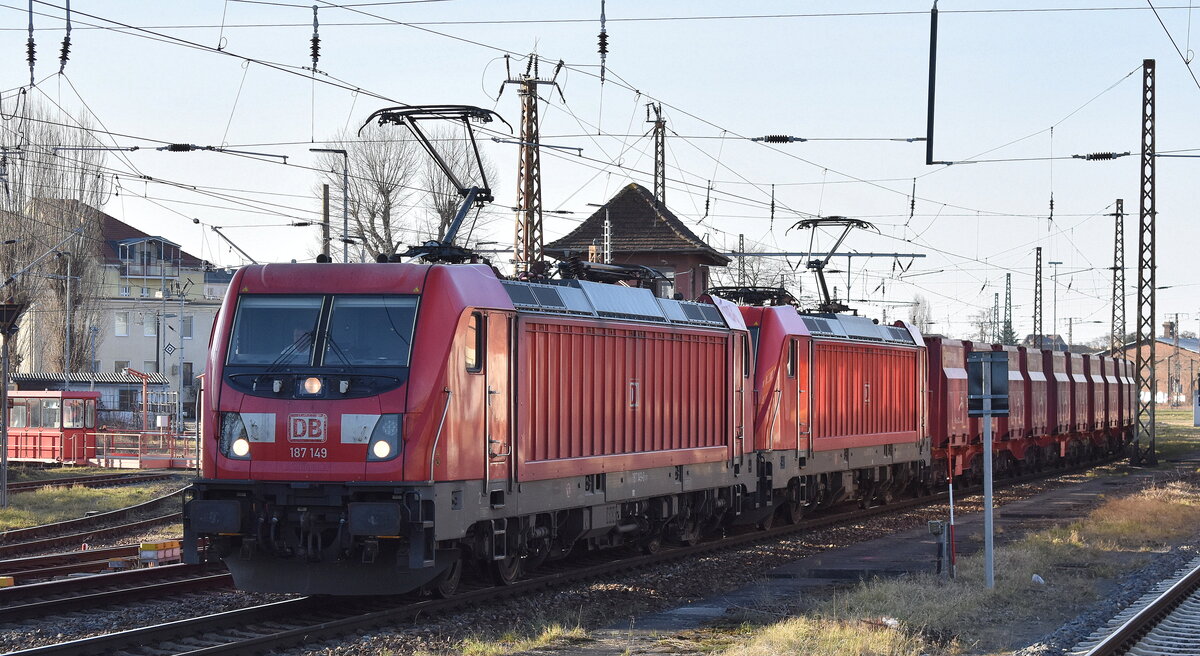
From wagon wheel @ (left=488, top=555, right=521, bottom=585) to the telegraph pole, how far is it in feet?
40.1

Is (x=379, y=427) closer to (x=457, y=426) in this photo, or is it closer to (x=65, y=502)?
(x=457, y=426)

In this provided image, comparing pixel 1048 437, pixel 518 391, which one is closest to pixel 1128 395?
pixel 1048 437

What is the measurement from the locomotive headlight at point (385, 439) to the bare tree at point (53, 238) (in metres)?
43.5

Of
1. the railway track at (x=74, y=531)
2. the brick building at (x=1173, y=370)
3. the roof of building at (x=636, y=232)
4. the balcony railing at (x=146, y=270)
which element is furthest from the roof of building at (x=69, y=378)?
the brick building at (x=1173, y=370)

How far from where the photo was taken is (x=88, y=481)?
3509 centimetres

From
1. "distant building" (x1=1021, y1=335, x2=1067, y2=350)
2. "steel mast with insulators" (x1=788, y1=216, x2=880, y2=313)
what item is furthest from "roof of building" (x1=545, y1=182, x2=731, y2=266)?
"steel mast with insulators" (x1=788, y1=216, x2=880, y2=313)

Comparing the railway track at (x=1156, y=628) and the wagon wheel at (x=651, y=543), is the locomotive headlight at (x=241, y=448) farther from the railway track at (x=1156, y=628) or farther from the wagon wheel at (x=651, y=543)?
the railway track at (x=1156, y=628)

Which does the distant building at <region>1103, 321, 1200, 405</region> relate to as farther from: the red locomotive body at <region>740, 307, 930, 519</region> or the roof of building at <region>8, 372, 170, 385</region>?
the red locomotive body at <region>740, 307, 930, 519</region>

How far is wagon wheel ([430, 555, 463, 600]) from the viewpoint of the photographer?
46.1ft

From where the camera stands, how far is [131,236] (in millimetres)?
88875

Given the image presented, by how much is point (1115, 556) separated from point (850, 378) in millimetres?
7120

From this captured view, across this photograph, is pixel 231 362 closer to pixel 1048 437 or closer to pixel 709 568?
pixel 709 568

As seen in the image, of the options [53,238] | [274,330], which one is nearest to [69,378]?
[53,238]

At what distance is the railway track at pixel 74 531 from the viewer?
68.4 feet
